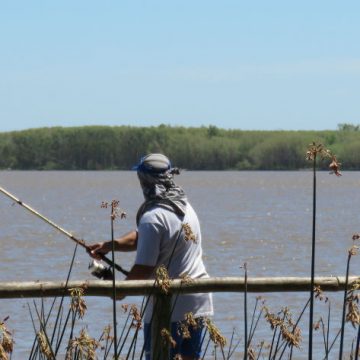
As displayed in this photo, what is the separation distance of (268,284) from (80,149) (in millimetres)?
134366

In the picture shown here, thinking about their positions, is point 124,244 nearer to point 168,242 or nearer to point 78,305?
point 168,242

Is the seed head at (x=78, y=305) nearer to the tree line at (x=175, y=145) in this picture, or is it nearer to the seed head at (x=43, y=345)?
the seed head at (x=43, y=345)

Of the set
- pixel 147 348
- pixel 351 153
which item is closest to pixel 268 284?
pixel 147 348

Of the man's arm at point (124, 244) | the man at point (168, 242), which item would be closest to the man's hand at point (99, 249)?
the man's arm at point (124, 244)

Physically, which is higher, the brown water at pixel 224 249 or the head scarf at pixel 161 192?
the head scarf at pixel 161 192

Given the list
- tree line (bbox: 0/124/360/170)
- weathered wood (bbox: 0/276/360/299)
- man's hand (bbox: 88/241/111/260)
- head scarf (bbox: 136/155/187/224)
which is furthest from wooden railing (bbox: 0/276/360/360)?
tree line (bbox: 0/124/360/170)

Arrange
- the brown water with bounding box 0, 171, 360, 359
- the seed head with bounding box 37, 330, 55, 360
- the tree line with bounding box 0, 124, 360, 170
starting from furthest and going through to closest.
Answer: the tree line with bounding box 0, 124, 360, 170 → the brown water with bounding box 0, 171, 360, 359 → the seed head with bounding box 37, 330, 55, 360

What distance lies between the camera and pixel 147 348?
5.35 metres

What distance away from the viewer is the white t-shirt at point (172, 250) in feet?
17.1

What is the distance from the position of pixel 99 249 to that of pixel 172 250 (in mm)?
562

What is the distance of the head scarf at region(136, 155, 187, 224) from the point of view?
528cm

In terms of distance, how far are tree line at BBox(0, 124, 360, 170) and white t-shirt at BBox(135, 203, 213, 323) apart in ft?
400

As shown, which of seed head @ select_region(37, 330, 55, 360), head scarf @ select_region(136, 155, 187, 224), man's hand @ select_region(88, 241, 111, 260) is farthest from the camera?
man's hand @ select_region(88, 241, 111, 260)

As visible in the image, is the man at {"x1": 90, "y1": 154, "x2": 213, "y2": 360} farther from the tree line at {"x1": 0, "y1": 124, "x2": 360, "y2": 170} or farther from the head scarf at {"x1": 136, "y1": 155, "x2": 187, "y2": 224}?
the tree line at {"x1": 0, "y1": 124, "x2": 360, "y2": 170}
